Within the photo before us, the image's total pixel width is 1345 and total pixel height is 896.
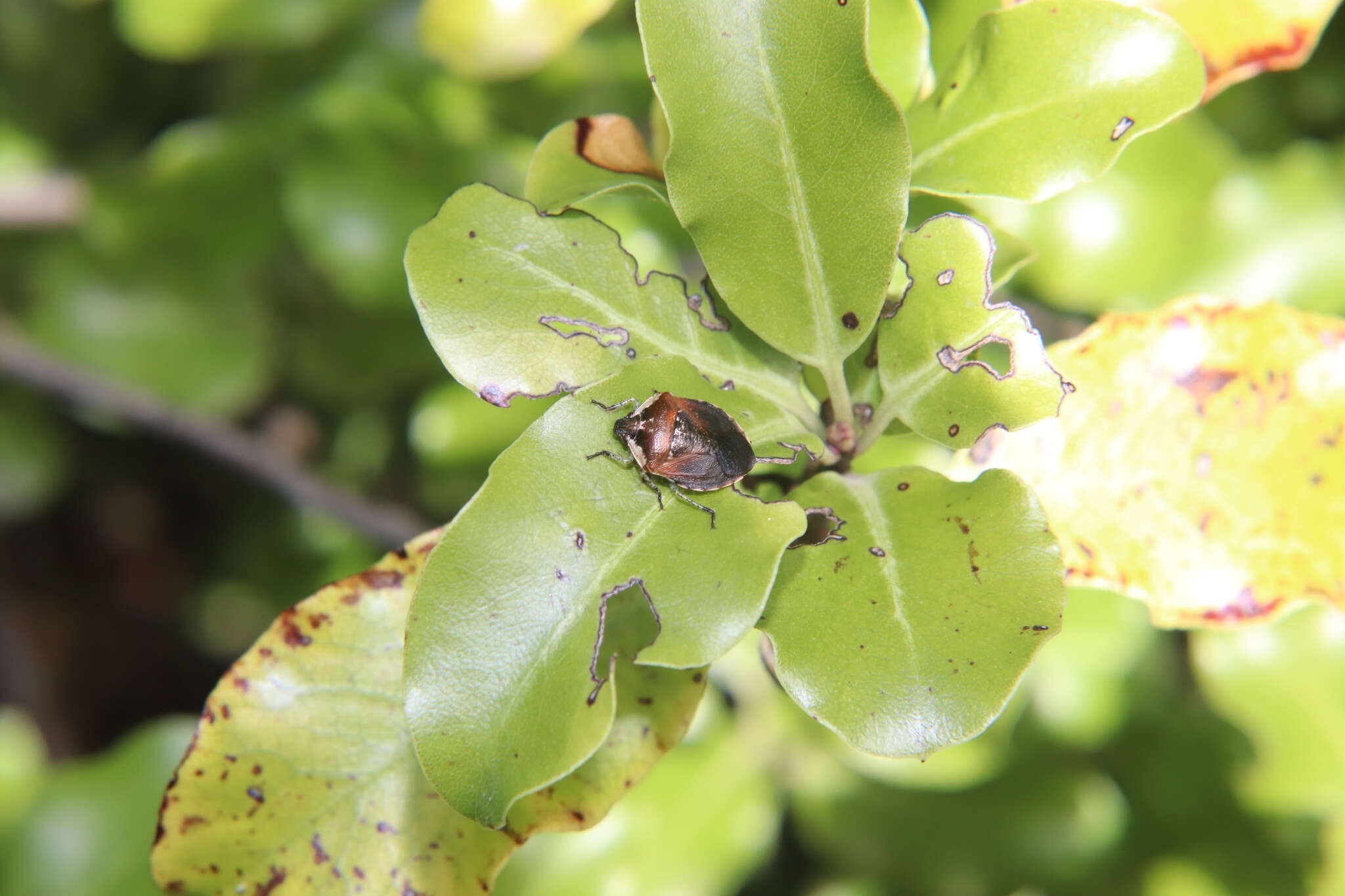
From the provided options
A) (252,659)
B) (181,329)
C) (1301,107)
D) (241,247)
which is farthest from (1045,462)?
(181,329)

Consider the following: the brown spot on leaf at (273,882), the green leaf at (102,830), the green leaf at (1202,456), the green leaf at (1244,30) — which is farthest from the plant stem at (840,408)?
the green leaf at (102,830)

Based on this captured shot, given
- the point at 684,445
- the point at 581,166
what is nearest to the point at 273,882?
the point at 684,445

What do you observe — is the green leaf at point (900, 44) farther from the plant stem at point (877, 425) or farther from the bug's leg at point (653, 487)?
the bug's leg at point (653, 487)

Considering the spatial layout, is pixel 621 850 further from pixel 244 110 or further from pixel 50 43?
pixel 50 43

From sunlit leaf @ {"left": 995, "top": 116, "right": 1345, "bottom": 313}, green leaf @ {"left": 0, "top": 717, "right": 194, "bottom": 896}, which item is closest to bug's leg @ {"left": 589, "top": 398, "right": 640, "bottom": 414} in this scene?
sunlit leaf @ {"left": 995, "top": 116, "right": 1345, "bottom": 313}

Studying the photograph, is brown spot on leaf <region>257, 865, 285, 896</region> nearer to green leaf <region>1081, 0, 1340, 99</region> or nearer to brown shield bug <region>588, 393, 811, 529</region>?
brown shield bug <region>588, 393, 811, 529</region>

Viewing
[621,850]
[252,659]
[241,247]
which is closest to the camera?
[252,659]
